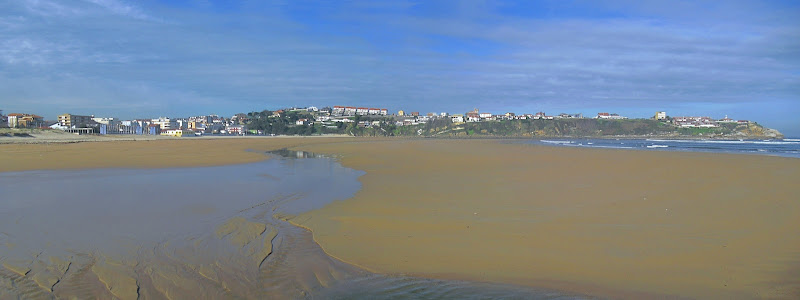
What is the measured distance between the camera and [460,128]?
10231 cm

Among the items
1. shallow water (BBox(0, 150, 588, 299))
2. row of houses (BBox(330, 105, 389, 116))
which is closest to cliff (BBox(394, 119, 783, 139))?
row of houses (BBox(330, 105, 389, 116))

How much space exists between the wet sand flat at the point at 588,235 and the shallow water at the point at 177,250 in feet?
1.28

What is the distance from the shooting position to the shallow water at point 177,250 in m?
3.78

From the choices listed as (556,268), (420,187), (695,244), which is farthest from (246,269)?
(420,187)

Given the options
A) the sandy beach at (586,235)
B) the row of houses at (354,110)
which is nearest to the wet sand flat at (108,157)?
the sandy beach at (586,235)

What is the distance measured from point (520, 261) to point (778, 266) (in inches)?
90.4

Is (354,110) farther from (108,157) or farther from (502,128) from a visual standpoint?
(108,157)

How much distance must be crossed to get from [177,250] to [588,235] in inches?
186

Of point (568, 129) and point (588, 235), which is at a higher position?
point (568, 129)

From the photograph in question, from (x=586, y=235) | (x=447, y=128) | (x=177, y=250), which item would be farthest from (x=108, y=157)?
(x=447, y=128)

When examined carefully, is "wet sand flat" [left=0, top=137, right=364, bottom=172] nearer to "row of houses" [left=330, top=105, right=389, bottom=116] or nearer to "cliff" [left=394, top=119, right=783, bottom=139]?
"cliff" [left=394, top=119, right=783, bottom=139]

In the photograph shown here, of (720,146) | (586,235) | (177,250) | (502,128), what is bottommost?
(177,250)

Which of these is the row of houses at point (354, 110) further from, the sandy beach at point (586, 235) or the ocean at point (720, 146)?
the sandy beach at point (586, 235)

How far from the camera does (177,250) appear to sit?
491 centimetres
